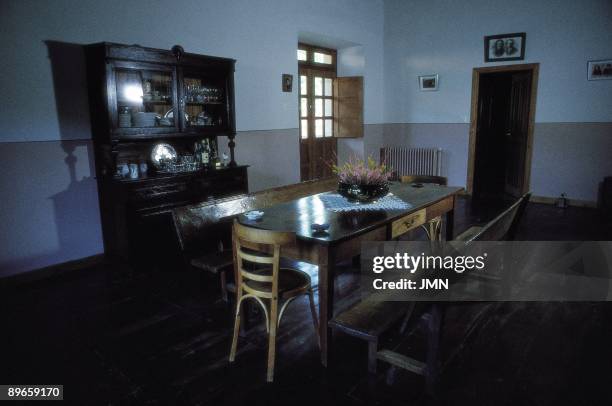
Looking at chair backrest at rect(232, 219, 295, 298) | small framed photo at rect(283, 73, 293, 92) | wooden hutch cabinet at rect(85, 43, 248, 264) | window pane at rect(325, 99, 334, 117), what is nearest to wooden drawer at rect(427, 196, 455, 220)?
chair backrest at rect(232, 219, 295, 298)

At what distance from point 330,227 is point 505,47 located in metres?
5.74

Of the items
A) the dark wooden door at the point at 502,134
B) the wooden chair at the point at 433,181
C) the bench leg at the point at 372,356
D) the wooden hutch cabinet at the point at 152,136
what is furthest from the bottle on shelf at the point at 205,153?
the dark wooden door at the point at 502,134

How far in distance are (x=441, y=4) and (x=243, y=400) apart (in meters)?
7.19

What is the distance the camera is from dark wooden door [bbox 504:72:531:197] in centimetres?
681

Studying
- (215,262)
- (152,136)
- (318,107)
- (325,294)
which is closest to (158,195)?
(152,136)

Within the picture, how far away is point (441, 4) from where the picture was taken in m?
7.24

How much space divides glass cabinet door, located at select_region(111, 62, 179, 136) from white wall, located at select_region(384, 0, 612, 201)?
4.82 meters

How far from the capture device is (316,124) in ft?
24.5

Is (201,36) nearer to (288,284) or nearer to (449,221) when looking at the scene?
(449,221)

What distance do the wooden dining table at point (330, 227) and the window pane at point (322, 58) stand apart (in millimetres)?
4607

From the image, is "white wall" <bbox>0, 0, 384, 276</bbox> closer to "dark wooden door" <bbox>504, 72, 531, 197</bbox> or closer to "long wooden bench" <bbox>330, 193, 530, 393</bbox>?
"long wooden bench" <bbox>330, 193, 530, 393</bbox>

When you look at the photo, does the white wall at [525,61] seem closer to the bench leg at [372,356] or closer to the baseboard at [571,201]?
the baseboard at [571,201]

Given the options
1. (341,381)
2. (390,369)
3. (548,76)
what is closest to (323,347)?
(341,381)

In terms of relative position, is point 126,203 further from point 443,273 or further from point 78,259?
point 443,273
